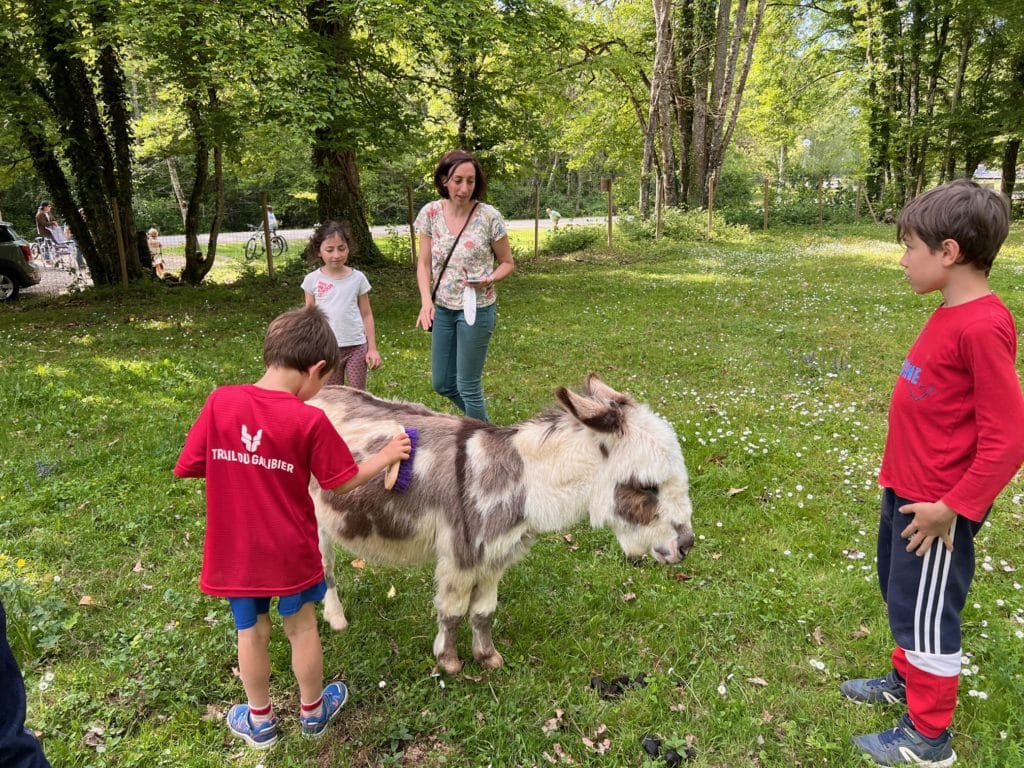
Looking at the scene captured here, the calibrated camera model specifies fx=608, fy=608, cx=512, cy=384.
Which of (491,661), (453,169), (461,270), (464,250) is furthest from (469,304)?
(491,661)

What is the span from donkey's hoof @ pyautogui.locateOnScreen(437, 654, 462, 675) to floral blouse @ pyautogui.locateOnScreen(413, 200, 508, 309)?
2.70m

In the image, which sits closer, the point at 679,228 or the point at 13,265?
the point at 13,265

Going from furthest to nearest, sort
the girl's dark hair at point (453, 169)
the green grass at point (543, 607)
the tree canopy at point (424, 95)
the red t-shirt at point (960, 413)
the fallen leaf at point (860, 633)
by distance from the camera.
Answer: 1. the tree canopy at point (424, 95)
2. the girl's dark hair at point (453, 169)
3. the fallen leaf at point (860, 633)
4. the green grass at point (543, 607)
5. the red t-shirt at point (960, 413)

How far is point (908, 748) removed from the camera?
278cm

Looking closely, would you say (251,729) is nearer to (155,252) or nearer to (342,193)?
(342,193)

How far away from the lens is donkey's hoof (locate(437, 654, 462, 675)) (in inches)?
134

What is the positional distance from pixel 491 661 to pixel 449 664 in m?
0.24

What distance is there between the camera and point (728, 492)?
529 cm

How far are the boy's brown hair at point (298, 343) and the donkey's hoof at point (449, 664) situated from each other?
5.93 ft

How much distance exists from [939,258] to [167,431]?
6.76 metres

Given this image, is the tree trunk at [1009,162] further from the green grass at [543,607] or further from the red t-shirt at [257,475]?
the red t-shirt at [257,475]

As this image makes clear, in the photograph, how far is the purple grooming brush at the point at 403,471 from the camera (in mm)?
2875

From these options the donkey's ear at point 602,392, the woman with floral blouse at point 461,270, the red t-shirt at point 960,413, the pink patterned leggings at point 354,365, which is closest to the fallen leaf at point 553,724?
the donkey's ear at point 602,392

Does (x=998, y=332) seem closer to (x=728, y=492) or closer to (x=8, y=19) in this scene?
(x=728, y=492)
